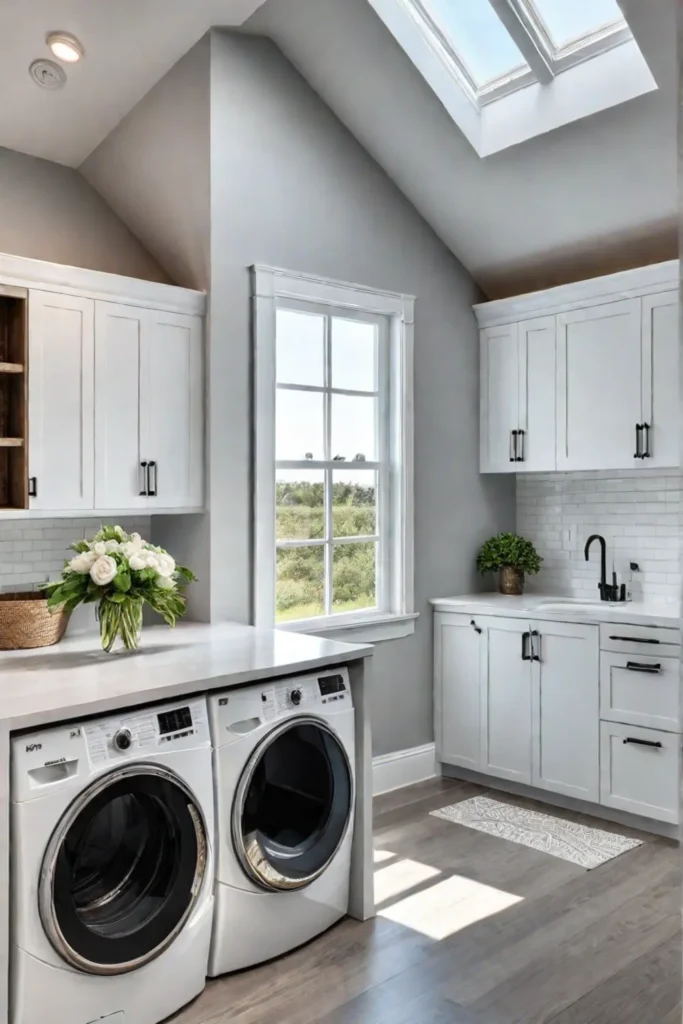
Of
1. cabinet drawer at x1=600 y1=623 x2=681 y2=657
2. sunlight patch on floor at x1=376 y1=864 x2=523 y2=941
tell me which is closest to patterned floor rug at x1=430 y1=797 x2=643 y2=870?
sunlight patch on floor at x1=376 y1=864 x2=523 y2=941

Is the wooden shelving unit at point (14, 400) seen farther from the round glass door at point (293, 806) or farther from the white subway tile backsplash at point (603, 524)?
the white subway tile backsplash at point (603, 524)

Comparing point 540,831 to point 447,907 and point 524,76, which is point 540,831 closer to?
point 447,907

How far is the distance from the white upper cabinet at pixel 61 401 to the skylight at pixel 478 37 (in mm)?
1887

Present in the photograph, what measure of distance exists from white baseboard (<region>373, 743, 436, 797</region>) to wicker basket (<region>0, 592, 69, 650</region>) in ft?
5.82

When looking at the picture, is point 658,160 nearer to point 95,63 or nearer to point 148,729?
point 95,63

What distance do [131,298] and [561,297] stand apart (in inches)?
81.5

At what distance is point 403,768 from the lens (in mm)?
4262

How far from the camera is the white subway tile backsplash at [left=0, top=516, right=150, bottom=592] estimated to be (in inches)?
133

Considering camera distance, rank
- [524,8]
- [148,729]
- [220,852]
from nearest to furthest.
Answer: [148,729]
[220,852]
[524,8]

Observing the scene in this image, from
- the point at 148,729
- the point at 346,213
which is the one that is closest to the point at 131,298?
the point at 346,213

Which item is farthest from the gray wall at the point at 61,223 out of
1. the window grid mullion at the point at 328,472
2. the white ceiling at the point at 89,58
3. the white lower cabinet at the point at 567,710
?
the white lower cabinet at the point at 567,710

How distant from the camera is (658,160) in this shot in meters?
3.55

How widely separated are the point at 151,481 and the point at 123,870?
1510 millimetres

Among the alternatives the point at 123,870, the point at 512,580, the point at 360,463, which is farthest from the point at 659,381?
the point at 123,870
